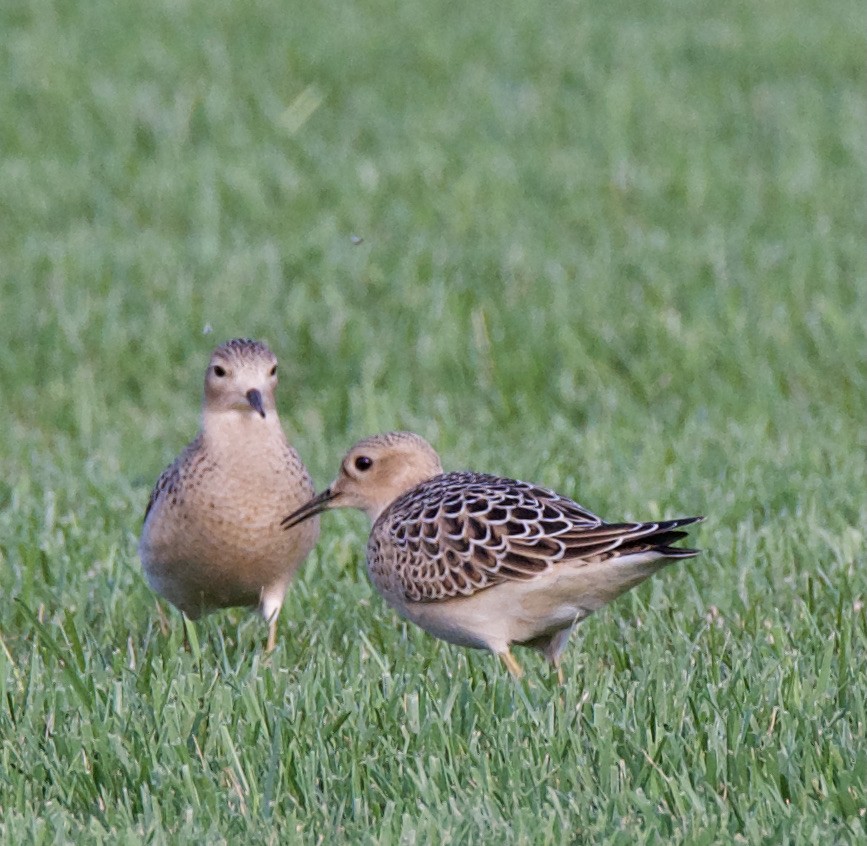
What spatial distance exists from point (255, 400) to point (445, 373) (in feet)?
13.9

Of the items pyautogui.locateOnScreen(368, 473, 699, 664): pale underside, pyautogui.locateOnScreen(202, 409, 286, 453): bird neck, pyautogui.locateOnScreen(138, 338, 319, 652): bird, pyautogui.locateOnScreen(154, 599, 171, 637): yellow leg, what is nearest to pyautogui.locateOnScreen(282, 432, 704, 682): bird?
pyautogui.locateOnScreen(368, 473, 699, 664): pale underside

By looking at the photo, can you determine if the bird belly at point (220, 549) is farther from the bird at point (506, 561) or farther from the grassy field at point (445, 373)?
the bird at point (506, 561)

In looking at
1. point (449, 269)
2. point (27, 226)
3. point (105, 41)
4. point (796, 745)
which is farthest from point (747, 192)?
point (796, 745)

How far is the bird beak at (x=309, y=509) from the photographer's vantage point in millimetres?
6180

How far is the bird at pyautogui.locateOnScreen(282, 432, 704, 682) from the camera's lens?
541cm

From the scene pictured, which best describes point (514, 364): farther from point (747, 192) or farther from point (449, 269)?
point (747, 192)

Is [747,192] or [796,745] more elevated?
[747,192]

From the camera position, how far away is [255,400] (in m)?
6.25

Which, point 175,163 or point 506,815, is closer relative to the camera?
point 506,815

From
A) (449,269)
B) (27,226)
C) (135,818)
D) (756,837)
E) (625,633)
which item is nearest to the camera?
(756,837)

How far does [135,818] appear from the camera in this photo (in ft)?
14.7

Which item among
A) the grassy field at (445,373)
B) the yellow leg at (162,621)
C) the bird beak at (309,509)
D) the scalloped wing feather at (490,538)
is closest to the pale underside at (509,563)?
the scalloped wing feather at (490,538)

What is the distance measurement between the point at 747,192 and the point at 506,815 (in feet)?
30.7

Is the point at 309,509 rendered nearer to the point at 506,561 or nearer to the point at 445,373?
the point at 506,561
